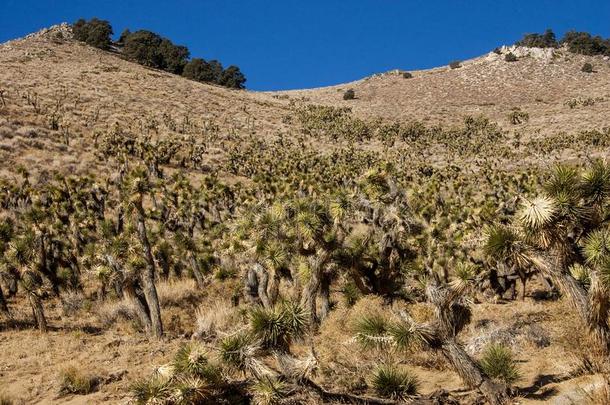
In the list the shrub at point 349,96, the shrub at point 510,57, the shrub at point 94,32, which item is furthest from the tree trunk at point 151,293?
the shrub at point 510,57

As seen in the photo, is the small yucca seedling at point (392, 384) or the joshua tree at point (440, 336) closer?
the joshua tree at point (440, 336)

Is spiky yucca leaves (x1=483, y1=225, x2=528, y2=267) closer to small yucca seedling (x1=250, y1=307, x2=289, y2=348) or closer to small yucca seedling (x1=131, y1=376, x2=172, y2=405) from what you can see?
small yucca seedling (x1=250, y1=307, x2=289, y2=348)

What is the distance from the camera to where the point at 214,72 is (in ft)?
334

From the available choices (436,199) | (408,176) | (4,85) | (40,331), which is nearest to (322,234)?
(40,331)

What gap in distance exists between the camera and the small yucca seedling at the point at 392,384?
845 centimetres

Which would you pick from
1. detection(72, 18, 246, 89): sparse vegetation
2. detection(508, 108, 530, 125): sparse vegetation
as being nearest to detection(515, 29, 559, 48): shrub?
detection(508, 108, 530, 125): sparse vegetation

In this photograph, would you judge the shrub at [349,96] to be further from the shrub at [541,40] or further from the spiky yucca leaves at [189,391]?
the spiky yucca leaves at [189,391]

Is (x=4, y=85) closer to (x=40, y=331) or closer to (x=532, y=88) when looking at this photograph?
(x=40, y=331)

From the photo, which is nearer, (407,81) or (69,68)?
(69,68)

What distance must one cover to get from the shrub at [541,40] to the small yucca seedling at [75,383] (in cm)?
12430

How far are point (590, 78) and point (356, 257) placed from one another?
9138cm

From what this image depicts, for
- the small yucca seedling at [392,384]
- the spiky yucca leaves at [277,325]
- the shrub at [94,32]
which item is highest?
the shrub at [94,32]

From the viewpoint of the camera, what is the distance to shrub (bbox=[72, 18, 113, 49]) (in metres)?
97.7

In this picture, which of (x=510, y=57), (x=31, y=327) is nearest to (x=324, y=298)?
(x=31, y=327)
